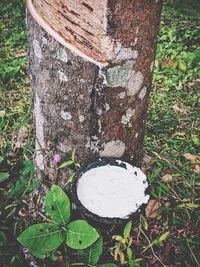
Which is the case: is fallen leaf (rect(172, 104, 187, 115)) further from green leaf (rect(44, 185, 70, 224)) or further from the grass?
green leaf (rect(44, 185, 70, 224))

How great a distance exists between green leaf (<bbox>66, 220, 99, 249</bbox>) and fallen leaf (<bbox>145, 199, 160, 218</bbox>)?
554mm

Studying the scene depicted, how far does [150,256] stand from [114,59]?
0.94m

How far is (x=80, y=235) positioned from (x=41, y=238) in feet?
0.49

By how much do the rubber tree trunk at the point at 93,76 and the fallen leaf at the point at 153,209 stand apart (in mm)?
333

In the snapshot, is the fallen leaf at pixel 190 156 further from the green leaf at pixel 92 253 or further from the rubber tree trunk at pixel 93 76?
the green leaf at pixel 92 253

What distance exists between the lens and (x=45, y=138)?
1487mm

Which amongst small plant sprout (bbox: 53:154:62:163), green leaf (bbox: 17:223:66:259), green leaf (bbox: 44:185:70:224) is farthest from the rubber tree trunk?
green leaf (bbox: 17:223:66:259)

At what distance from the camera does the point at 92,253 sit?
4.10ft

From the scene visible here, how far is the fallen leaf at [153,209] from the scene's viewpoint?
1682 mm

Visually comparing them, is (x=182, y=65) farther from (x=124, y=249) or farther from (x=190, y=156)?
(x=124, y=249)

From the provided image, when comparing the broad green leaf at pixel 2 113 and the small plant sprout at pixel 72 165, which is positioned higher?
the small plant sprout at pixel 72 165

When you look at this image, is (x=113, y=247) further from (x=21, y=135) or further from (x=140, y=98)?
(x=21, y=135)

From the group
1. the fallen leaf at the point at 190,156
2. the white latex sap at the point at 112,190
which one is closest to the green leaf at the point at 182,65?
the fallen leaf at the point at 190,156

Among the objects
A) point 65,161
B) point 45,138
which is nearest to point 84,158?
point 65,161
